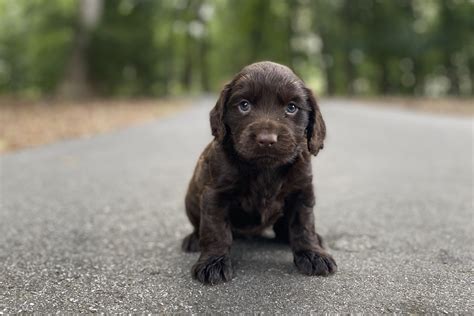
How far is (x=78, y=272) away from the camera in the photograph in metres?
2.76

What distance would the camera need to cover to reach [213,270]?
2641 mm

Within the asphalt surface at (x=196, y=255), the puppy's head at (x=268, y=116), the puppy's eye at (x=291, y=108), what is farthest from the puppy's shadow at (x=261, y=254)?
the puppy's eye at (x=291, y=108)

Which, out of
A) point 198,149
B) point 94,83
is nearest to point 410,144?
point 198,149

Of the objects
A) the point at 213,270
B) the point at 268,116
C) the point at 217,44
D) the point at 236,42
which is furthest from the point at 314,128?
the point at 217,44

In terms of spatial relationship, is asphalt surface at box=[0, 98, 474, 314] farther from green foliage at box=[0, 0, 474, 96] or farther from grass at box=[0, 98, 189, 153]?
green foliage at box=[0, 0, 474, 96]

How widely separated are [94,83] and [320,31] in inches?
680

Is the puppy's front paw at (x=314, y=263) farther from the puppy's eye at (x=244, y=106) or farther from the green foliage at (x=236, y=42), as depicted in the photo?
the green foliage at (x=236, y=42)

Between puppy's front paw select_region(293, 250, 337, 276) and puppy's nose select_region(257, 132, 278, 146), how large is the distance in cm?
75

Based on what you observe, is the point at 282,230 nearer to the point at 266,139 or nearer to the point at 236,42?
the point at 266,139

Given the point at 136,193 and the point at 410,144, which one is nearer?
the point at 136,193

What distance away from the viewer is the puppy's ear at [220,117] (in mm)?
2725

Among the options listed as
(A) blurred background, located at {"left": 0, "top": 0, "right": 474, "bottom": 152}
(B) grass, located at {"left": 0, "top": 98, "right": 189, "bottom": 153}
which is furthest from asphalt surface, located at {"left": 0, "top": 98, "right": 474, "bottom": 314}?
(A) blurred background, located at {"left": 0, "top": 0, "right": 474, "bottom": 152}

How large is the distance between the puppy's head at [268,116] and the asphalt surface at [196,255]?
72cm

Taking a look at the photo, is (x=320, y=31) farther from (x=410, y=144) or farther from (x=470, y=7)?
(x=410, y=144)
